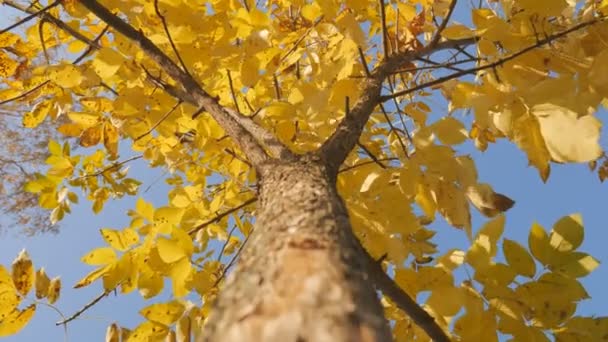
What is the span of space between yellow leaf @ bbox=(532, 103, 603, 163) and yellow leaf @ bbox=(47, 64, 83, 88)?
1.17 meters

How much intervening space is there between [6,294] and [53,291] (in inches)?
4.9

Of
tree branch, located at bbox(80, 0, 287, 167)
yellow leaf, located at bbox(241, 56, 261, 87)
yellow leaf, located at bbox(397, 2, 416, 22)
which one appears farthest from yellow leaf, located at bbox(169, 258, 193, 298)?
yellow leaf, located at bbox(397, 2, 416, 22)

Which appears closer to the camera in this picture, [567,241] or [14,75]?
[567,241]

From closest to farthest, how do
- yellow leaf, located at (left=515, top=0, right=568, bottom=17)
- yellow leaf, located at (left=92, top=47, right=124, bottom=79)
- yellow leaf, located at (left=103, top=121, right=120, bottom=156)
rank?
yellow leaf, located at (left=515, top=0, right=568, bottom=17)
yellow leaf, located at (left=92, top=47, right=124, bottom=79)
yellow leaf, located at (left=103, top=121, right=120, bottom=156)

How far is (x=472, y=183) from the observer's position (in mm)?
988

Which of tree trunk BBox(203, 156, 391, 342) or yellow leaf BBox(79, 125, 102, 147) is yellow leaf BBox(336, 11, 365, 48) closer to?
tree trunk BBox(203, 156, 391, 342)

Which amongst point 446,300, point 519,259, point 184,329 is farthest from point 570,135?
point 184,329

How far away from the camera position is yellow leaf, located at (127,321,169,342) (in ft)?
3.53

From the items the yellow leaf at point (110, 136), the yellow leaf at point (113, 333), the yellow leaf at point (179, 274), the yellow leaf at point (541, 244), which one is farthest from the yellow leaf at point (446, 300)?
the yellow leaf at point (110, 136)

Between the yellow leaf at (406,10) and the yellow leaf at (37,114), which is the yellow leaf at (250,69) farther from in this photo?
the yellow leaf at (37,114)

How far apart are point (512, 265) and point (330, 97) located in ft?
2.07

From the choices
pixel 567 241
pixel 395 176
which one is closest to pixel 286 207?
pixel 567 241

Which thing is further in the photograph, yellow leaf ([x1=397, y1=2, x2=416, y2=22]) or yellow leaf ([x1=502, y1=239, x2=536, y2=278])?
yellow leaf ([x1=397, y1=2, x2=416, y2=22])

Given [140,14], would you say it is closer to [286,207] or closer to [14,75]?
[14,75]
